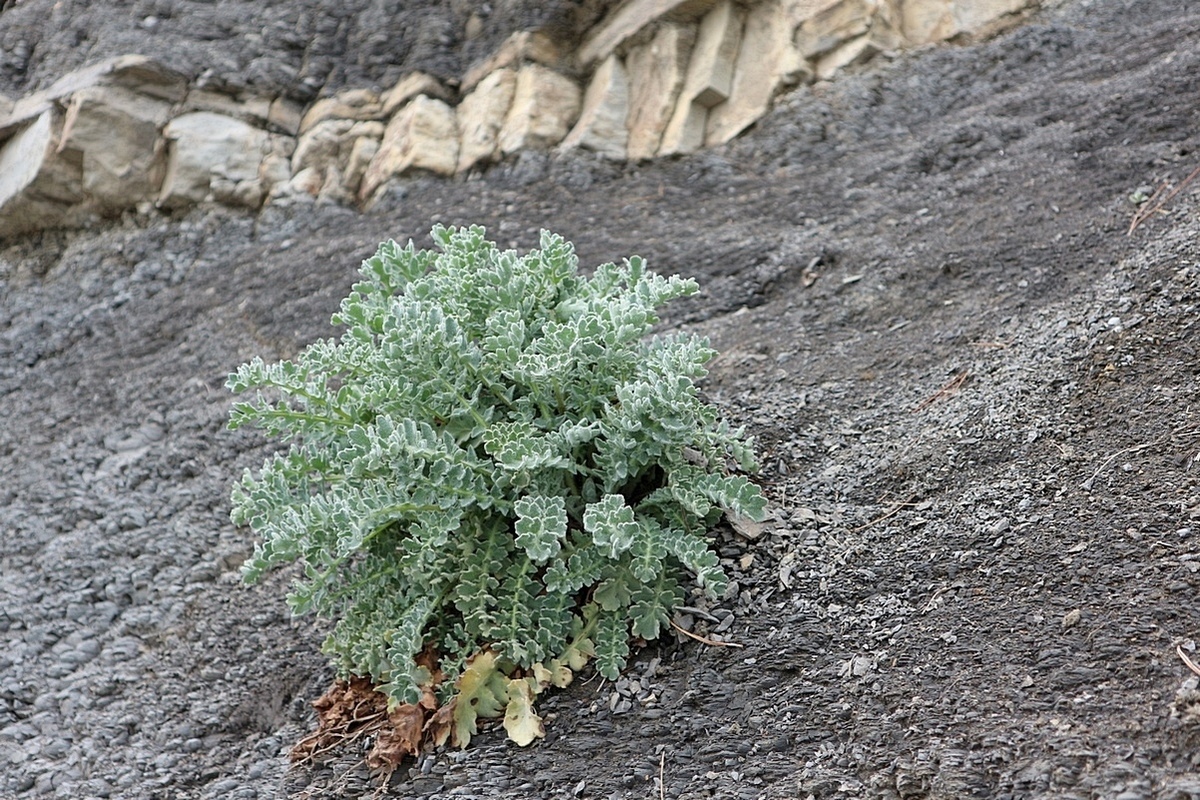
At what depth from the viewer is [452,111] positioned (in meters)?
7.55

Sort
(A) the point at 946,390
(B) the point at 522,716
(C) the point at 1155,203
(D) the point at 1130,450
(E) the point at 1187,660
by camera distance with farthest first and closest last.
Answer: (C) the point at 1155,203, (A) the point at 946,390, (D) the point at 1130,450, (B) the point at 522,716, (E) the point at 1187,660

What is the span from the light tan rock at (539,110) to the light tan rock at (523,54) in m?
0.09

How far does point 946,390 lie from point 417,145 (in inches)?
190

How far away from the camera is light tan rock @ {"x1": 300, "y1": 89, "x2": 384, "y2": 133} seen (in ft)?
25.5

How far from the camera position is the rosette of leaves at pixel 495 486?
2617mm

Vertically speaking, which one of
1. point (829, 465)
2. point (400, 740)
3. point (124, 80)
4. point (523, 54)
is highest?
point (124, 80)

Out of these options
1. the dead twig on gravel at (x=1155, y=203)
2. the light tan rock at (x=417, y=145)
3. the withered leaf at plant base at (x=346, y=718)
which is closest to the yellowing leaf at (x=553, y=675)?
the withered leaf at plant base at (x=346, y=718)

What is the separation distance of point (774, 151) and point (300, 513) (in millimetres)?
4480

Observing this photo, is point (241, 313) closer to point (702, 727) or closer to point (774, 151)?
point (774, 151)

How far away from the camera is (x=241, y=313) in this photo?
6344 mm

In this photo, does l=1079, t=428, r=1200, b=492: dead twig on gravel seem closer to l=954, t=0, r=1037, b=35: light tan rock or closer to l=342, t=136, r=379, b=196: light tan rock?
l=954, t=0, r=1037, b=35: light tan rock

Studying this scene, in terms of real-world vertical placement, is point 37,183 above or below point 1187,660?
above

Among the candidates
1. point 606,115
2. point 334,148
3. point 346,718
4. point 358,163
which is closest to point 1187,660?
point 346,718

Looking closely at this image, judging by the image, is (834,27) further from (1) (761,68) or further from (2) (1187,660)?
(2) (1187,660)
